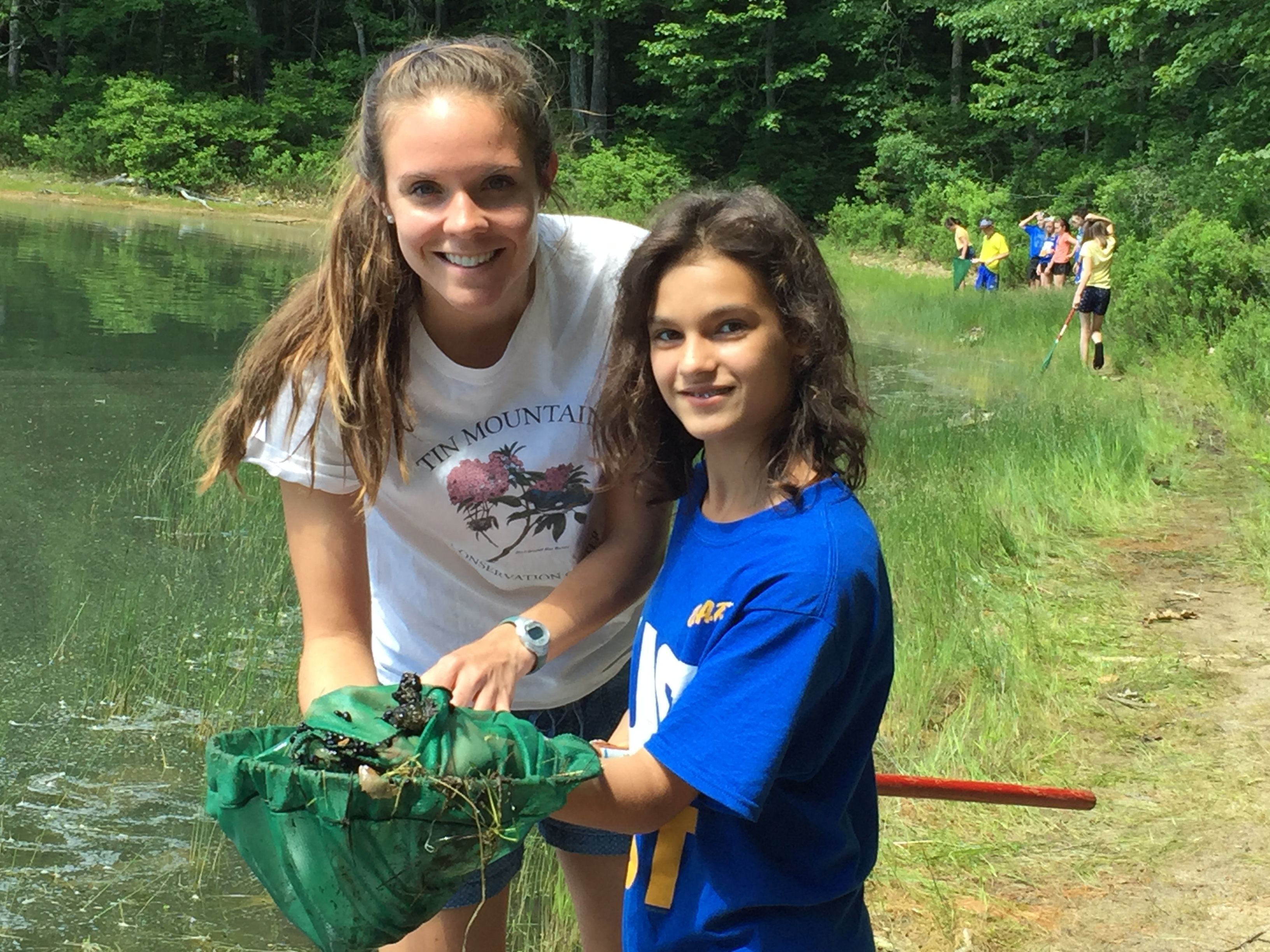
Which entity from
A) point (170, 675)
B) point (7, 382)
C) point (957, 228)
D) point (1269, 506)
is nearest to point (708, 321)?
point (170, 675)

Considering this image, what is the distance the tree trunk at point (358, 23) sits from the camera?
3750cm

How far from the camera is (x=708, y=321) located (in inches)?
76.0

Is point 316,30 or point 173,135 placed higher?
point 316,30

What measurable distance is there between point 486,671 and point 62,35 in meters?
41.1

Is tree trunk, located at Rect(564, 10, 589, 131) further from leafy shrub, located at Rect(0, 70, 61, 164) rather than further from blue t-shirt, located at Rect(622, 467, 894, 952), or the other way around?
blue t-shirt, located at Rect(622, 467, 894, 952)

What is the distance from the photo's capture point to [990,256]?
20.3 m

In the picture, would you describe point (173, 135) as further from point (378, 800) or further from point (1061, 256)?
point (378, 800)

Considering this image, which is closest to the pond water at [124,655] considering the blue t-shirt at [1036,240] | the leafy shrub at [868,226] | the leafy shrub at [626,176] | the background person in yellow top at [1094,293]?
the background person in yellow top at [1094,293]

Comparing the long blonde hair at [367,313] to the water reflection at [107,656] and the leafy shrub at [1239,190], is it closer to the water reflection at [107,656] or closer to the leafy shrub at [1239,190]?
the water reflection at [107,656]

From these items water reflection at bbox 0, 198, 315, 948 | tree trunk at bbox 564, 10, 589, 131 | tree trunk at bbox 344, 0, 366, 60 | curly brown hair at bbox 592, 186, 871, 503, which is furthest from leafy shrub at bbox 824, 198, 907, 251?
curly brown hair at bbox 592, 186, 871, 503

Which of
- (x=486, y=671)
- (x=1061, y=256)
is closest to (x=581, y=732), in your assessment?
(x=486, y=671)

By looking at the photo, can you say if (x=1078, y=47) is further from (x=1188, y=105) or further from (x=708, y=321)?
(x=708, y=321)

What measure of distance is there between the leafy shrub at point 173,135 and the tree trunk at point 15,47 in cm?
325

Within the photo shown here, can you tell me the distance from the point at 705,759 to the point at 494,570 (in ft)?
2.59
